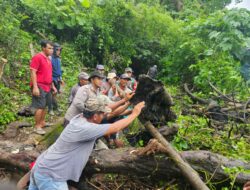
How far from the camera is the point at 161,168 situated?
→ 4141mm

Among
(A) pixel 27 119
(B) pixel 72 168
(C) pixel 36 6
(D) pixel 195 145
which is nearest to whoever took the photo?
(B) pixel 72 168

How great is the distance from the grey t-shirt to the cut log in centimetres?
101

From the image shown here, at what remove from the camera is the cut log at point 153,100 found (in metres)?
4.43

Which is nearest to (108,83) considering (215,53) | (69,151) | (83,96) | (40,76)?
(40,76)

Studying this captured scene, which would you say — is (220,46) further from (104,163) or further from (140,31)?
(104,163)

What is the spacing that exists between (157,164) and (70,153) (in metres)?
1.21

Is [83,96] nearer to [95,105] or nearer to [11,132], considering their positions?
[95,105]

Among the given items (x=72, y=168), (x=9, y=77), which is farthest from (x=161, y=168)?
(x=9, y=77)

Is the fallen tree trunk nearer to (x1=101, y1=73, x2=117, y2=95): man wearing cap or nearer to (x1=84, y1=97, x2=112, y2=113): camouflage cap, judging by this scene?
(x1=84, y1=97, x2=112, y2=113): camouflage cap

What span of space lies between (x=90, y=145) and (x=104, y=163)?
24.7 inches

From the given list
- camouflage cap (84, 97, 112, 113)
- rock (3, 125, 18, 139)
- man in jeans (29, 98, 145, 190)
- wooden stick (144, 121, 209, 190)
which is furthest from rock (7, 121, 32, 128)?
wooden stick (144, 121, 209, 190)

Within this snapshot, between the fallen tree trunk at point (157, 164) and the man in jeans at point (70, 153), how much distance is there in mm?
629

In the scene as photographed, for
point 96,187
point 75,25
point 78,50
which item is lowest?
point 96,187

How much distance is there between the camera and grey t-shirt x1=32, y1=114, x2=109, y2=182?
3627 millimetres
